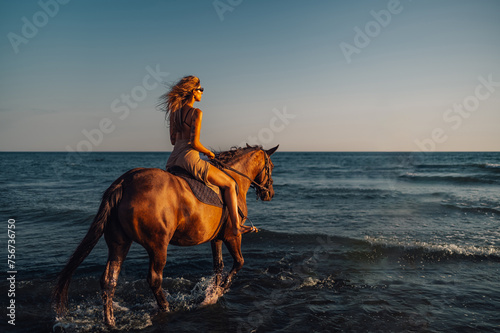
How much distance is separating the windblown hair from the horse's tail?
3.81 ft

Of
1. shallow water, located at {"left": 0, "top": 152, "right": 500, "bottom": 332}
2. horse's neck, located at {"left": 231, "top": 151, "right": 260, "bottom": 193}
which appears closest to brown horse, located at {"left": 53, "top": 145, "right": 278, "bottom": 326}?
shallow water, located at {"left": 0, "top": 152, "right": 500, "bottom": 332}

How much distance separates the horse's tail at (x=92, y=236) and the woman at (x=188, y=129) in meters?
0.95

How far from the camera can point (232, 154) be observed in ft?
18.6

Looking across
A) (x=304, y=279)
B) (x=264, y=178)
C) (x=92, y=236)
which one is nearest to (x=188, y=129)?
(x=92, y=236)

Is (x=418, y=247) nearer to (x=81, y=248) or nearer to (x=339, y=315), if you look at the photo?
(x=339, y=315)

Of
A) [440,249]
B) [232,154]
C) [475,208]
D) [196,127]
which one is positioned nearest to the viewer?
[196,127]

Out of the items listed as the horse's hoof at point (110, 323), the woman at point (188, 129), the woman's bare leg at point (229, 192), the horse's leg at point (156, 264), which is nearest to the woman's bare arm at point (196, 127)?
the woman at point (188, 129)

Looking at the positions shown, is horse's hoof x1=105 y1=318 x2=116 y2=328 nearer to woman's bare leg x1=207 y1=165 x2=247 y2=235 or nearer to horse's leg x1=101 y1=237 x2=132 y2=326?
horse's leg x1=101 y1=237 x2=132 y2=326

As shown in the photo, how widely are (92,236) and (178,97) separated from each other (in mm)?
2190

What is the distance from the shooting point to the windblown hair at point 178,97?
4598 millimetres

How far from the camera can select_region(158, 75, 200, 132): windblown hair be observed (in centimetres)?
460

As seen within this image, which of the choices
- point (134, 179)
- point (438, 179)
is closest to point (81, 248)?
point (134, 179)

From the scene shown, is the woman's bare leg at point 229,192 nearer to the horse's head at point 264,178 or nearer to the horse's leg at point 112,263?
the horse's head at point 264,178

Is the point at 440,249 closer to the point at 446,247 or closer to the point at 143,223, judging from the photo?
the point at 446,247
